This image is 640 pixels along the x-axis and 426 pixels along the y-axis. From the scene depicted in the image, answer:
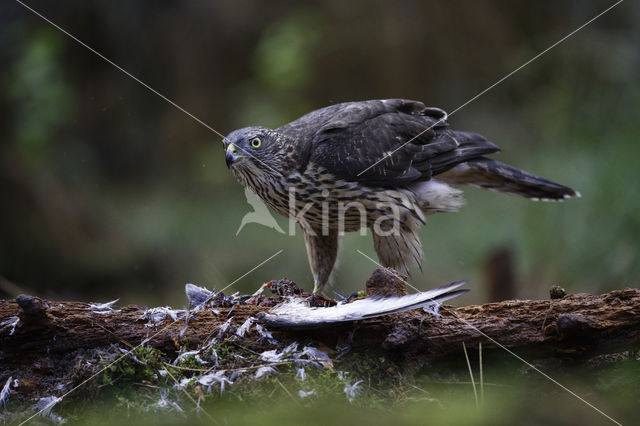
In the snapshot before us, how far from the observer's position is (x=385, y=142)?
164 inches

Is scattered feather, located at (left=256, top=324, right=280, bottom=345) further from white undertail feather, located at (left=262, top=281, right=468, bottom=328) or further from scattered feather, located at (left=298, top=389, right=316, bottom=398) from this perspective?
scattered feather, located at (left=298, top=389, right=316, bottom=398)

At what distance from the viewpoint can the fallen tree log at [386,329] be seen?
7.39 ft

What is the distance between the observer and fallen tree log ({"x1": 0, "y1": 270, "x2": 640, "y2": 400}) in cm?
225

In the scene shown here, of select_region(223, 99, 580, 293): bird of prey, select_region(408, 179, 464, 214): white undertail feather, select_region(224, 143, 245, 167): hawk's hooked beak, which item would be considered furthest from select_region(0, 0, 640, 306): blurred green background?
select_region(224, 143, 245, 167): hawk's hooked beak

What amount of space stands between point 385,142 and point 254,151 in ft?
3.06

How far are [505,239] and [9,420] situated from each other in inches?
194

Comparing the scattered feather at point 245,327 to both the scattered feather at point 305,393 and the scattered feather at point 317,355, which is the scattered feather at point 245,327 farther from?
the scattered feather at point 305,393

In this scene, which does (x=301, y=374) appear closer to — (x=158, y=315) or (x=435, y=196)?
(x=158, y=315)

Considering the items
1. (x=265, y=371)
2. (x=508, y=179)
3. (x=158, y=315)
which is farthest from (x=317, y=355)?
(x=508, y=179)

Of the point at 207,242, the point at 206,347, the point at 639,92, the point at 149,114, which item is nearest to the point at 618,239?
the point at 639,92

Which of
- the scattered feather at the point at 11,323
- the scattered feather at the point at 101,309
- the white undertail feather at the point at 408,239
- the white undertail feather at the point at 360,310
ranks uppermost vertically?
the scattered feather at the point at 11,323

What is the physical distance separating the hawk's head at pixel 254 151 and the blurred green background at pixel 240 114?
226 cm

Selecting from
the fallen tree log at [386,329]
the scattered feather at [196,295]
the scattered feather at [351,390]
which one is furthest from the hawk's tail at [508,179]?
the scattered feather at [351,390]

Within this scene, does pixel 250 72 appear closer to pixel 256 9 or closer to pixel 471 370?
pixel 256 9
